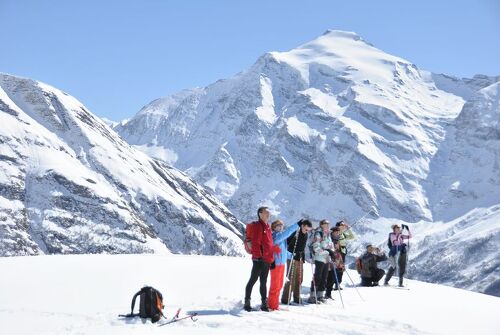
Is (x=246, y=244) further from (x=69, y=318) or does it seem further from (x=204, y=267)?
(x=204, y=267)

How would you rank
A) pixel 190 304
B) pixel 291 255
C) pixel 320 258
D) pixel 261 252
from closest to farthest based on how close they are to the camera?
1. pixel 261 252
2. pixel 190 304
3. pixel 291 255
4. pixel 320 258

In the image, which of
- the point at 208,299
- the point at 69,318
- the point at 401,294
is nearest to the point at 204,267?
the point at 208,299

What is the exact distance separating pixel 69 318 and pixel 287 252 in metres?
6.09

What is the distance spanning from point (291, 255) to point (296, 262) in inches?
12.4

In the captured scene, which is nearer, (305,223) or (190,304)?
(190,304)

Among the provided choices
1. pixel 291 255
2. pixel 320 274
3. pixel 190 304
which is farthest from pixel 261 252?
pixel 320 274

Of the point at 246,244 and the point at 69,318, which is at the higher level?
the point at 246,244

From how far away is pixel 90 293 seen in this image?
17797mm

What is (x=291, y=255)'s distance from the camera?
1783 centimetres

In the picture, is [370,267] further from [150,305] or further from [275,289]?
[150,305]

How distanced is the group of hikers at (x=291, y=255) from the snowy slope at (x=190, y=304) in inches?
23.0

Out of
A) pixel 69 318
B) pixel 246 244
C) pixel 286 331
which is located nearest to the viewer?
pixel 286 331

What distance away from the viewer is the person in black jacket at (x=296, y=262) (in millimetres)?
17438

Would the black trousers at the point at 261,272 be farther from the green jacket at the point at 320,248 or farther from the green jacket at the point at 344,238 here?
the green jacket at the point at 344,238
